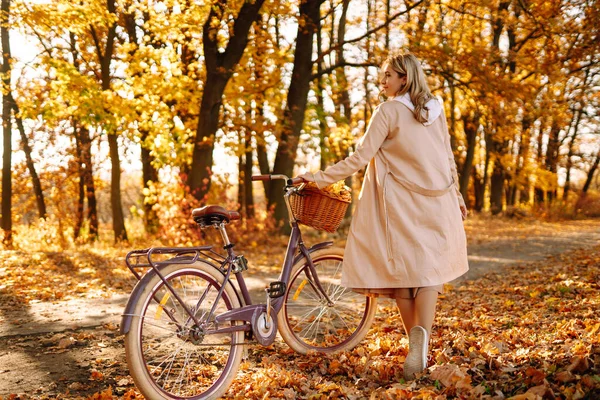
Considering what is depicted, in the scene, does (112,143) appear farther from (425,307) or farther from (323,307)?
(425,307)

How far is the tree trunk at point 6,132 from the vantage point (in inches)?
560

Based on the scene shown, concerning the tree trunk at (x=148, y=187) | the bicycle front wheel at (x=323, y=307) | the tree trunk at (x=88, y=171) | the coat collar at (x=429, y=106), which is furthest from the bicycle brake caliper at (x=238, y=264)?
the tree trunk at (x=88, y=171)

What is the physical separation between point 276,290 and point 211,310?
0.63 m

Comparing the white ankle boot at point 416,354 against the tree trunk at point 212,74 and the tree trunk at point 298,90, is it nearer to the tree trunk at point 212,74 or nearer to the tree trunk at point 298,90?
the tree trunk at point 212,74

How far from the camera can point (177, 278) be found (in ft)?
11.3

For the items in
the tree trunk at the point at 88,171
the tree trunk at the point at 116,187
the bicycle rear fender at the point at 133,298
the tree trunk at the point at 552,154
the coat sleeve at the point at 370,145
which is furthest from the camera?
the tree trunk at the point at 552,154

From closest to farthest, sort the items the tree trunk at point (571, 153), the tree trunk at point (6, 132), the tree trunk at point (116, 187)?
the tree trunk at point (6, 132) → the tree trunk at point (116, 187) → the tree trunk at point (571, 153)

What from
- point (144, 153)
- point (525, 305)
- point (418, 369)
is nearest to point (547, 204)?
point (144, 153)

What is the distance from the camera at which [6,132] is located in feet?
47.1

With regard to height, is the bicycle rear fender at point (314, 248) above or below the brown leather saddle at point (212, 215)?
below

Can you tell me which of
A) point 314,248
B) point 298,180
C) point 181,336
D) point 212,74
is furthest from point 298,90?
point 181,336

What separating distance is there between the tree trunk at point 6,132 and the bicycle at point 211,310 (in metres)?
11.5

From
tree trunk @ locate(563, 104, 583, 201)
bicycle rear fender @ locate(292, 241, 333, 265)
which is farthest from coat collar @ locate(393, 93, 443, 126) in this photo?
tree trunk @ locate(563, 104, 583, 201)

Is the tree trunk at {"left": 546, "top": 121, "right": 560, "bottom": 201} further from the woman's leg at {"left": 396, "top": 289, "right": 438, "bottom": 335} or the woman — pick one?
the woman's leg at {"left": 396, "top": 289, "right": 438, "bottom": 335}
